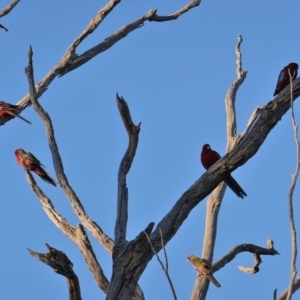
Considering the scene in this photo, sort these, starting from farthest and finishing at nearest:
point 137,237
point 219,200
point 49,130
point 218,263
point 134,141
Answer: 1. point 219,200
2. point 218,263
3. point 49,130
4. point 134,141
5. point 137,237

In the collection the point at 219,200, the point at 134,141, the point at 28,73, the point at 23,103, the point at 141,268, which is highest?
the point at 23,103

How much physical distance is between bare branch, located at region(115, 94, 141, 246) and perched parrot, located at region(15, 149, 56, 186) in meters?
3.74

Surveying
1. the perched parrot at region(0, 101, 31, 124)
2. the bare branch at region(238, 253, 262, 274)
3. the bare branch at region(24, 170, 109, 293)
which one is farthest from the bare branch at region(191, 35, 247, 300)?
the perched parrot at region(0, 101, 31, 124)

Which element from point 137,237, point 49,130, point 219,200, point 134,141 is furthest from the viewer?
point 219,200

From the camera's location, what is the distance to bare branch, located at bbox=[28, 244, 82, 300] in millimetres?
5527

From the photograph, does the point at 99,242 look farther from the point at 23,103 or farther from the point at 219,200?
the point at 23,103

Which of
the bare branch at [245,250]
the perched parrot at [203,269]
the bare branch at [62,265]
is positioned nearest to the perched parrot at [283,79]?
the bare branch at [245,250]

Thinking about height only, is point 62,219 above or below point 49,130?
below

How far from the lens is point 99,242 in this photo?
673 cm

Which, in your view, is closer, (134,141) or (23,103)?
(134,141)

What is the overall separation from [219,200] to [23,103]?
2.52m

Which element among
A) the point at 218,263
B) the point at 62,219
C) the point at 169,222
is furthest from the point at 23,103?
the point at 169,222

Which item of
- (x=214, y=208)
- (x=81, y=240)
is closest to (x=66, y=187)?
(x=81, y=240)

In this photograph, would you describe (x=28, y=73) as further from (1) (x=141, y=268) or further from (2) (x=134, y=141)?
(1) (x=141, y=268)
